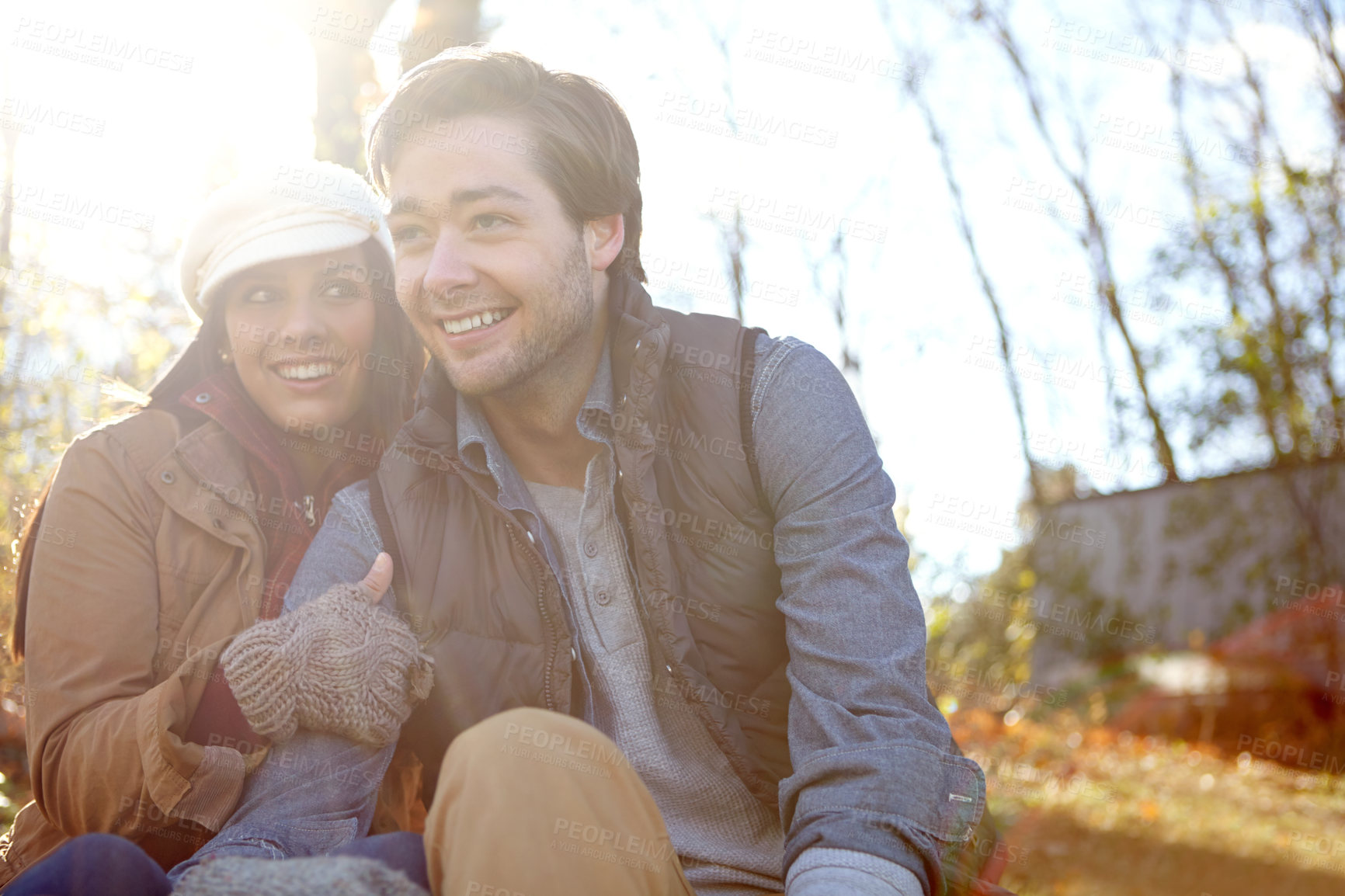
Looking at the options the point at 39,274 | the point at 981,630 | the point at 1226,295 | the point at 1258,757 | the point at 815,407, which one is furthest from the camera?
the point at 981,630

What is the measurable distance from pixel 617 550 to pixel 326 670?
27.2 inches

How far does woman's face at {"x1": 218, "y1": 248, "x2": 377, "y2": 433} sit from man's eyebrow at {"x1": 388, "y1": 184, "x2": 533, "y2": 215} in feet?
1.51

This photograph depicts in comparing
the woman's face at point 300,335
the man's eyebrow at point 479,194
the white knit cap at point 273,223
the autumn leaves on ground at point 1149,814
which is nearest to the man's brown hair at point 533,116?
the man's eyebrow at point 479,194

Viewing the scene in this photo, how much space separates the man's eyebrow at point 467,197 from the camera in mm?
2375

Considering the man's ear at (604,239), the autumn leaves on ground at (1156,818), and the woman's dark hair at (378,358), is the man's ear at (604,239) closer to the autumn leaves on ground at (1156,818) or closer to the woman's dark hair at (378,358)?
the woman's dark hair at (378,358)

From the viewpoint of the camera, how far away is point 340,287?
2.81m

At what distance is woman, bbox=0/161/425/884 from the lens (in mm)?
2191

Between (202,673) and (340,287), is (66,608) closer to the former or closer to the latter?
(202,673)

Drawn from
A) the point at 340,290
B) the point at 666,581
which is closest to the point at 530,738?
the point at 666,581

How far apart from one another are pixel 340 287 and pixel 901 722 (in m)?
1.90

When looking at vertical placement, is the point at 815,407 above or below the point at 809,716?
above

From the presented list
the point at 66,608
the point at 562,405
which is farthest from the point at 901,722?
the point at 66,608

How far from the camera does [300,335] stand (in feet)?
8.86

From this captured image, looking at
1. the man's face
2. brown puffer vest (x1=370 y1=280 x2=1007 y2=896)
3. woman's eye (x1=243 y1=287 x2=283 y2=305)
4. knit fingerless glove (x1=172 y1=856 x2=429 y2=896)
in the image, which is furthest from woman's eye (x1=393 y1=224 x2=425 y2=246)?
knit fingerless glove (x1=172 y1=856 x2=429 y2=896)
